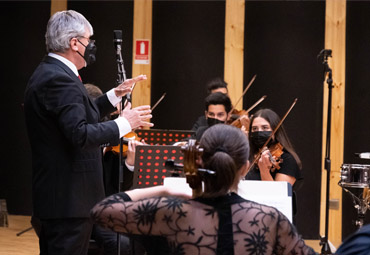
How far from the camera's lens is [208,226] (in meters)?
1.76

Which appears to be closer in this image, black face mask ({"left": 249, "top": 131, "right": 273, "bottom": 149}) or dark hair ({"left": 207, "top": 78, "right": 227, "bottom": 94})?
black face mask ({"left": 249, "top": 131, "right": 273, "bottom": 149})

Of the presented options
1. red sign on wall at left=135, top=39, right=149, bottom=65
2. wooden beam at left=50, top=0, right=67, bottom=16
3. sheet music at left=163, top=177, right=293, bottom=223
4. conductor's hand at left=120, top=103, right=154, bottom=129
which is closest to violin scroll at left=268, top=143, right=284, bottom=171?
sheet music at left=163, top=177, right=293, bottom=223

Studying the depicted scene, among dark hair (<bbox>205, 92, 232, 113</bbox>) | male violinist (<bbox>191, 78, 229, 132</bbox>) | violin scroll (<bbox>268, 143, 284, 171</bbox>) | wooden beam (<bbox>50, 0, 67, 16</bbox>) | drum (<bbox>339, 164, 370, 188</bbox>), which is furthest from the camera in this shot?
wooden beam (<bbox>50, 0, 67, 16</bbox>)

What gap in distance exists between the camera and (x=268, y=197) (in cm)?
234

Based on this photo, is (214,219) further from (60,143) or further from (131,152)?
(131,152)

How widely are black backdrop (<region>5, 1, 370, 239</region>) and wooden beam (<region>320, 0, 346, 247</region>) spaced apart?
0.09 meters

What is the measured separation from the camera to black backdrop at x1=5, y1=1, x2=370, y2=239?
5.51 meters

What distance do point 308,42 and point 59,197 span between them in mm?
3892

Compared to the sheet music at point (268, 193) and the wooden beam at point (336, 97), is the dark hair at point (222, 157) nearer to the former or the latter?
the sheet music at point (268, 193)

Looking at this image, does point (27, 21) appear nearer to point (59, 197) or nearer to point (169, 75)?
point (169, 75)

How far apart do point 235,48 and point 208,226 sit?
4.01 m

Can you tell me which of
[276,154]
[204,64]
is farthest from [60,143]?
[204,64]

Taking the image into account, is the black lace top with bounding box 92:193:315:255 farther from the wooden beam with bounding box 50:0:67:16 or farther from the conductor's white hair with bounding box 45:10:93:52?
the wooden beam with bounding box 50:0:67:16

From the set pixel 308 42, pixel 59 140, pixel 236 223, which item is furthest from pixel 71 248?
pixel 308 42
